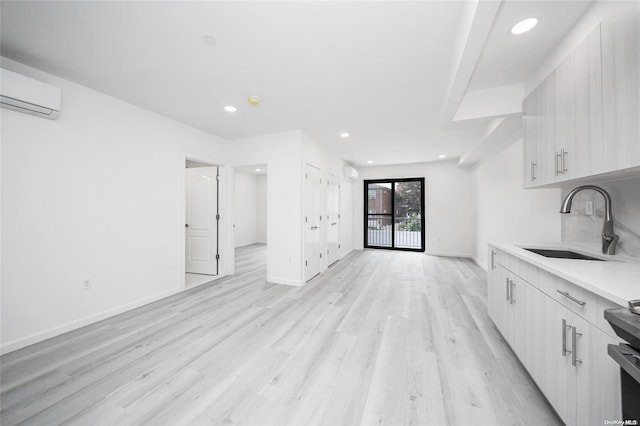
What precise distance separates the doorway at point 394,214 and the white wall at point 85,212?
514 cm

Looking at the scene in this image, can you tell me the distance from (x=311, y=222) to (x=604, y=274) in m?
3.27

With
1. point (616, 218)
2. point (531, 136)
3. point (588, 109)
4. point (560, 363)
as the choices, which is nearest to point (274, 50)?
point (588, 109)

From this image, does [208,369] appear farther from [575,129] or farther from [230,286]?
[575,129]

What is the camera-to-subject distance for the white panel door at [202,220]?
3979 millimetres

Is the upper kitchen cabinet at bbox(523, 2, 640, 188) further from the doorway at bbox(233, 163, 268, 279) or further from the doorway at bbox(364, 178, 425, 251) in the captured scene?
the doorway at bbox(233, 163, 268, 279)

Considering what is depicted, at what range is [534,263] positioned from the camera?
1.42 meters

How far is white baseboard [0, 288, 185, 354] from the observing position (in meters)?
1.90

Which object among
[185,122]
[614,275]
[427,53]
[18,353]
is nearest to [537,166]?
[614,275]

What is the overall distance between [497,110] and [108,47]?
3772 mm

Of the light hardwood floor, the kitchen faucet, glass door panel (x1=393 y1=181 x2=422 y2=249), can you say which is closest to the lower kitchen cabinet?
the light hardwood floor

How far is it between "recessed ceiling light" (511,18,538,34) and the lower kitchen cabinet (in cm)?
172

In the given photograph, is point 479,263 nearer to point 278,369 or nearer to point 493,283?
point 493,283

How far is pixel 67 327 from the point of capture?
2205mm

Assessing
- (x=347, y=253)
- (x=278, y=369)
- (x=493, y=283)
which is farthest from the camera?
(x=347, y=253)
